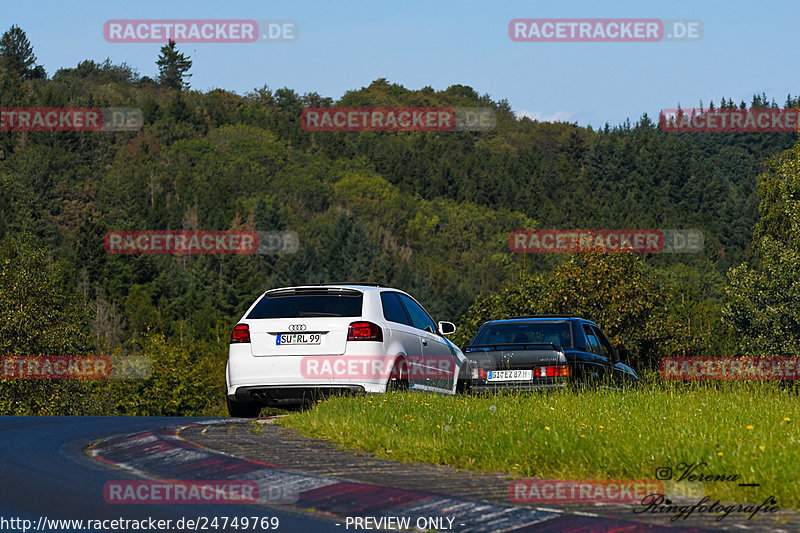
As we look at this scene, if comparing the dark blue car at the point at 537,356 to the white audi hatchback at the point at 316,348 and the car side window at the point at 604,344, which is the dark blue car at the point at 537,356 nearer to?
the car side window at the point at 604,344

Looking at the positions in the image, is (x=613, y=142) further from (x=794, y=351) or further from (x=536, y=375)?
(x=536, y=375)

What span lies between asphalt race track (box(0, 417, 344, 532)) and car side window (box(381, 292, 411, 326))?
3454 mm

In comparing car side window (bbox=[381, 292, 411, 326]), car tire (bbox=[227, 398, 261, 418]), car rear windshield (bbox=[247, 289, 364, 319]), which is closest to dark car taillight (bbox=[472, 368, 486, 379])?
car side window (bbox=[381, 292, 411, 326])

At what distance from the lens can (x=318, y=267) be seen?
454ft

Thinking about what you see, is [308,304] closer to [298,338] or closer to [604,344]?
[298,338]

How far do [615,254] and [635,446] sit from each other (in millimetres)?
45206

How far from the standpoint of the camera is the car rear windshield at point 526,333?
54.4ft

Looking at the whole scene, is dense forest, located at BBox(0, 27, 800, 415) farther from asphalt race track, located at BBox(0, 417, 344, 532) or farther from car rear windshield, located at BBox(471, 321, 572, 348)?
asphalt race track, located at BBox(0, 417, 344, 532)

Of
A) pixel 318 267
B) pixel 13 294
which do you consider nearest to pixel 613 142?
pixel 318 267

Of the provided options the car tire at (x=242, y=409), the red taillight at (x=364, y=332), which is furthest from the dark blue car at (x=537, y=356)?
the car tire at (x=242, y=409)

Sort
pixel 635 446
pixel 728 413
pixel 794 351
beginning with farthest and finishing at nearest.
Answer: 1. pixel 794 351
2. pixel 728 413
3. pixel 635 446

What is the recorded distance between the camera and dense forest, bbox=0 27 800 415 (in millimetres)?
52094

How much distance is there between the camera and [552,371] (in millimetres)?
15445

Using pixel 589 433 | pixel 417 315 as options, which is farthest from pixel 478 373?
pixel 589 433
